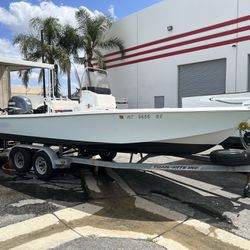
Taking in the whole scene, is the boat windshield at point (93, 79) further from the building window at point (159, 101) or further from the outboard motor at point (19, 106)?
the building window at point (159, 101)

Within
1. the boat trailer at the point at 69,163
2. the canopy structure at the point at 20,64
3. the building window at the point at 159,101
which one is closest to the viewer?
the boat trailer at the point at 69,163

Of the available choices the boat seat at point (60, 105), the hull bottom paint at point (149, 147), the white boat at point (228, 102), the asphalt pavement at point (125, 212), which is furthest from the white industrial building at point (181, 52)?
the hull bottom paint at point (149, 147)

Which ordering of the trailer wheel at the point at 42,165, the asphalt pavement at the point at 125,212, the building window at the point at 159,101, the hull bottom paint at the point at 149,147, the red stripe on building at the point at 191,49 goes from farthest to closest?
1. the building window at the point at 159,101
2. the red stripe on building at the point at 191,49
3. the trailer wheel at the point at 42,165
4. the hull bottom paint at the point at 149,147
5. the asphalt pavement at the point at 125,212

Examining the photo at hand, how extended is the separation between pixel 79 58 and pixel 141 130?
1460 centimetres

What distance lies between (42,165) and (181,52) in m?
11.7

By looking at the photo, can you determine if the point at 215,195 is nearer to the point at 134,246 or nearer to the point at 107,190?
the point at 107,190

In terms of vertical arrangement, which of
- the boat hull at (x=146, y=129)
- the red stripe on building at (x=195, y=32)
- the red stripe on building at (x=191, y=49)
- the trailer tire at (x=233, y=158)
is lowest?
the trailer tire at (x=233, y=158)

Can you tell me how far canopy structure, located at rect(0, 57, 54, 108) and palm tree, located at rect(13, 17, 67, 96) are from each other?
8182 millimetres

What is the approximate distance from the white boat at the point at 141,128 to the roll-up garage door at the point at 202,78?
9.47 meters

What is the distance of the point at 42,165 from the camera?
624 centimetres

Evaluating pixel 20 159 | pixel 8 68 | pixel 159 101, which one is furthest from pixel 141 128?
pixel 159 101

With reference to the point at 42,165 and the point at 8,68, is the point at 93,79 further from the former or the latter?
the point at 8,68

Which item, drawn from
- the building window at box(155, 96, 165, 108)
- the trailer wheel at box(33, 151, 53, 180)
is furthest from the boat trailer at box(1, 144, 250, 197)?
the building window at box(155, 96, 165, 108)

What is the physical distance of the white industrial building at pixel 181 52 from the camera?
1377cm
